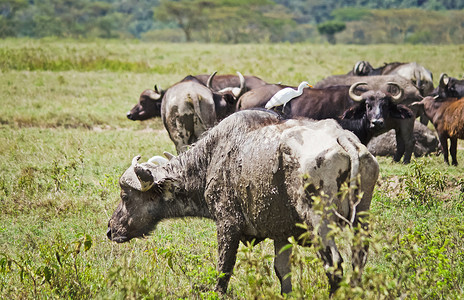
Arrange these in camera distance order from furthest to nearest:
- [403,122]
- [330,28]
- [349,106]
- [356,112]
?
1. [330,28]
2. [403,122]
3. [349,106]
4. [356,112]

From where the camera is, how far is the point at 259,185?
406cm

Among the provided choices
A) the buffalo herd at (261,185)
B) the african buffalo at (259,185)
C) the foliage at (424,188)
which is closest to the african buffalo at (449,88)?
the foliage at (424,188)

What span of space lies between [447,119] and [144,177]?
6306 millimetres

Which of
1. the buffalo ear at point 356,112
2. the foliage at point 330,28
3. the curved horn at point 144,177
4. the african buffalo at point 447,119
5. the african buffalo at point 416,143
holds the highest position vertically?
the curved horn at point 144,177

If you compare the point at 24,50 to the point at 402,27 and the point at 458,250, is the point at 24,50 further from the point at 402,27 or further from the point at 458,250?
the point at 402,27

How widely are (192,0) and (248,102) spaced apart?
158ft

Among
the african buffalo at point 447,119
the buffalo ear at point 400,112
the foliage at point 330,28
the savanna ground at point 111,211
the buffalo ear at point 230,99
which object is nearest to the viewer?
the savanna ground at point 111,211

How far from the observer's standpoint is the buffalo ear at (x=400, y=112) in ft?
25.7

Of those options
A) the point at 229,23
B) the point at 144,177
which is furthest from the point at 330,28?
the point at 144,177

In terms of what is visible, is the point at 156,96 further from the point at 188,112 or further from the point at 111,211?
the point at 111,211

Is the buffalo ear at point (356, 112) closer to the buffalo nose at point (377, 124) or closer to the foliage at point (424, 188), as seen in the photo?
the buffalo nose at point (377, 124)

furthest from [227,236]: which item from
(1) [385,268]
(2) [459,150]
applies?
(2) [459,150]

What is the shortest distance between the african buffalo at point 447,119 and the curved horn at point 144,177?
5981 mm

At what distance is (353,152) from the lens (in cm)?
371
